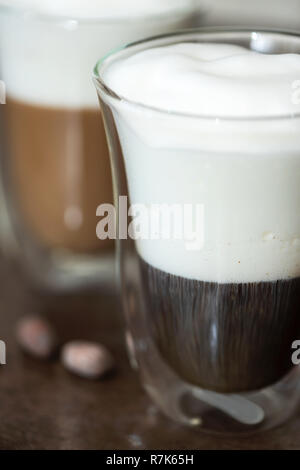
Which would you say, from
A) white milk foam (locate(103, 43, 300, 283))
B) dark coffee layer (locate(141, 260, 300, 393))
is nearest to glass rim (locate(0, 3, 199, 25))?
white milk foam (locate(103, 43, 300, 283))

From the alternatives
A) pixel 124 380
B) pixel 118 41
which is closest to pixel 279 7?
pixel 118 41

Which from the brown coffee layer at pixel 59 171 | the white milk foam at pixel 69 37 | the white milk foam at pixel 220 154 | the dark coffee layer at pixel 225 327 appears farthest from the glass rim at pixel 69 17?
the dark coffee layer at pixel 225 327

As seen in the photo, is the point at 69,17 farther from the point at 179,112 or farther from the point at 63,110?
the point at 179,112

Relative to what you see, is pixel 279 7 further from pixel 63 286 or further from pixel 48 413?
pixel 48 413

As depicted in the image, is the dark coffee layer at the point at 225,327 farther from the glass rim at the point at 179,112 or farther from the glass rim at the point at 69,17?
the glass rim at the point at 69,17

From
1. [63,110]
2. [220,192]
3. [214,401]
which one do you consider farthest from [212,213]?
[63,110]

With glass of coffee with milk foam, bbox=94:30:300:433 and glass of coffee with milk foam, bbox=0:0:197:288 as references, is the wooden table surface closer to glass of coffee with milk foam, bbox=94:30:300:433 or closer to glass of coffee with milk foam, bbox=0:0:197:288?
glass of coffee with milk foam, bbox=94:30:300:433
